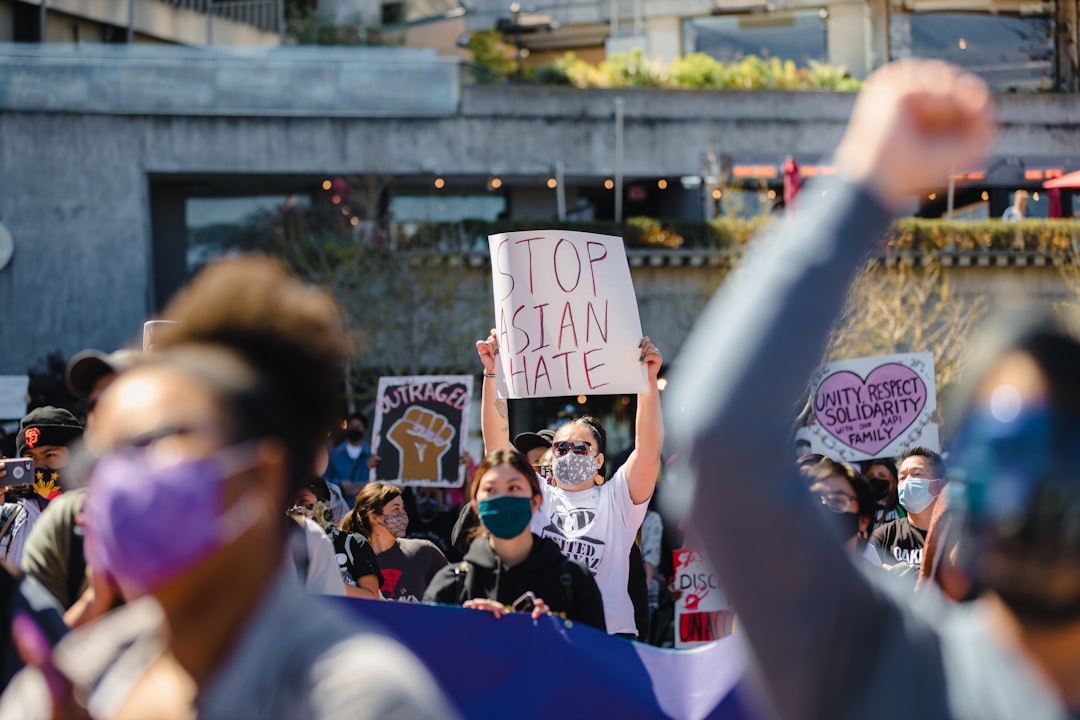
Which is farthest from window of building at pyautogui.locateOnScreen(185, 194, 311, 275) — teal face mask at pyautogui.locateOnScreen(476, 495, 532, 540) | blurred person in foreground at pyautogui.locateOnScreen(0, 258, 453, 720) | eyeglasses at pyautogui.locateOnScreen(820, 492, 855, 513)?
blurred person in foreground at pyautogui.locateOnScreen(0, 258, 453, 720)

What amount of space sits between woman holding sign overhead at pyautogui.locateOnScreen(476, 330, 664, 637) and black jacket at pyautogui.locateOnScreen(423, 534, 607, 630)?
896 mm

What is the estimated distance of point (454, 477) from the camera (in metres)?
11.8

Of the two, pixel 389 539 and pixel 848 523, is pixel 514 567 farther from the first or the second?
pixel 389 539

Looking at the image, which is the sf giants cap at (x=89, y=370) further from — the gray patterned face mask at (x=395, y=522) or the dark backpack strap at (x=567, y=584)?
the gray patterned face mask at (x=395, y=522)

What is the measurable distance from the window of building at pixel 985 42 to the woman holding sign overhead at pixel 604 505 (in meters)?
33.2

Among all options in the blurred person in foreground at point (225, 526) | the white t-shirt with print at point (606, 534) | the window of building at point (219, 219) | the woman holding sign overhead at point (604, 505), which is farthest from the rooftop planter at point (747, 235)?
the blurred person in foreground at point (225, 526)

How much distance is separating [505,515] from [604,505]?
1294mm

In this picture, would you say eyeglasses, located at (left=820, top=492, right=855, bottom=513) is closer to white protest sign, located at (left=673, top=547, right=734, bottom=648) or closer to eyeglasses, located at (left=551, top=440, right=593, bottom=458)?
eyeglasses, located at (left=551, top=440, right=593, bottom=458)

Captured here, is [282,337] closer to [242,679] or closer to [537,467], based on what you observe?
[242,679]

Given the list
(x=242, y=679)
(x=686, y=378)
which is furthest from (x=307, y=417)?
(x=686, y=378)

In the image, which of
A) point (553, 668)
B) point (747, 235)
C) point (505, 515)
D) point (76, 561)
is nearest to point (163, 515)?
point (76, 561)

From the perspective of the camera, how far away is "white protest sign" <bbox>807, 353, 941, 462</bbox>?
1074 centimetres

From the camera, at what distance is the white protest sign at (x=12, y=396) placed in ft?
58.1

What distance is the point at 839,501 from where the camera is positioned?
6.47 m
